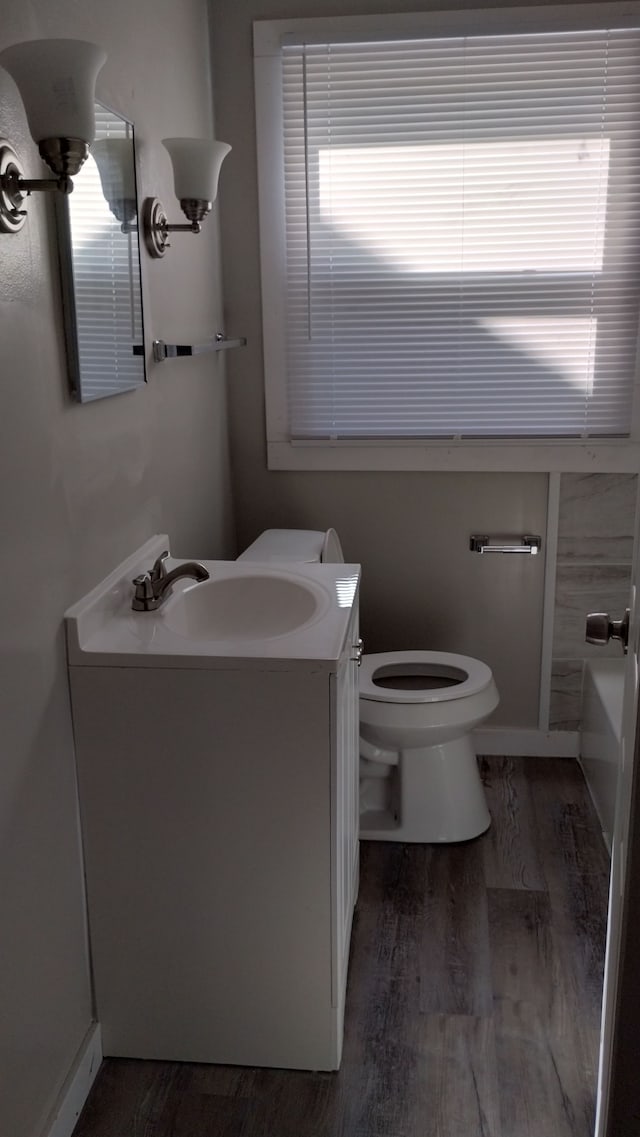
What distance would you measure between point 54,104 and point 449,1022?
1.77 meters

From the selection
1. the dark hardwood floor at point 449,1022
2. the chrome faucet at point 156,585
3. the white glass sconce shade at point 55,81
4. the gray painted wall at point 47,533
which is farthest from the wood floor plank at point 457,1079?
the white glass sconce shade at point 55,81

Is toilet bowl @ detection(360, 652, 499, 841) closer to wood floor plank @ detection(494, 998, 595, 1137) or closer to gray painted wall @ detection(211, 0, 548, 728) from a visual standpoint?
gray painted wall @ detection(211, 0, 548, 728)

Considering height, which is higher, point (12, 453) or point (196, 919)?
point (12, 453)

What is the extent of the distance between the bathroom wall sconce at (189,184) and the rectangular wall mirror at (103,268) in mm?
117

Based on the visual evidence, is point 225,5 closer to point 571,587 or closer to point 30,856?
point 571,587

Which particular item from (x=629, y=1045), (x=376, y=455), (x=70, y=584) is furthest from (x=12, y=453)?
(x=376, y=455)

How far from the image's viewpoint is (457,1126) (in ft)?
5.53

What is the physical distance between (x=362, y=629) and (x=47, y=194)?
180 cm

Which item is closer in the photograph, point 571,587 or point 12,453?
point 12,453

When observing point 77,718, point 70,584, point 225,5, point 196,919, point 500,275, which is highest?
point 225,5

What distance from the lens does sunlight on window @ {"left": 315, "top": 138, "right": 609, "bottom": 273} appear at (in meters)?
2.67

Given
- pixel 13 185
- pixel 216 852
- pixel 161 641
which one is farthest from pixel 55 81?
pixel 216 852

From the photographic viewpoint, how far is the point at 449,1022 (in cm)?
194

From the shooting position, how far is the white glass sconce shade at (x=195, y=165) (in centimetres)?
200
